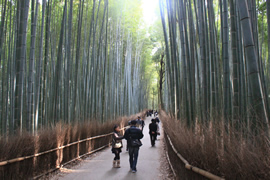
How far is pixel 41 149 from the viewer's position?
4457 millimetres

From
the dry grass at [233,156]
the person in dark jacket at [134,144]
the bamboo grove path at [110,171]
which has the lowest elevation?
the bamboo grove path at [110,171]

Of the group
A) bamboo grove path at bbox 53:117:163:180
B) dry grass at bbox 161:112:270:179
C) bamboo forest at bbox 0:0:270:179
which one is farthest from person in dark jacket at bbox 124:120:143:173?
dry grass at bbox 161:112:270:179

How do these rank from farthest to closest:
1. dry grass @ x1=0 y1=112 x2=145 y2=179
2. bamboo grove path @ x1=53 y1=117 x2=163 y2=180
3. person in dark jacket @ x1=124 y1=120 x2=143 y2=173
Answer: person in dark jacket @ x1=124 y1=120 x2=143 y2=173 → bamboo grove path @ x1=53 y1=117 x2=163 y2=180 → dry grass @ x1=0 y1=112 x2=145 y2=179

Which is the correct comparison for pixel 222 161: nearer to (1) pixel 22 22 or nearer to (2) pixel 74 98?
(1) pixel 22 22

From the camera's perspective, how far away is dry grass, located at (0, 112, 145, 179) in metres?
3.43

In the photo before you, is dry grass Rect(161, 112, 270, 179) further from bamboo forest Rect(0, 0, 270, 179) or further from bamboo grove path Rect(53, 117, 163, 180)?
bamboo grove path Rect(53, 117, 163, 180)

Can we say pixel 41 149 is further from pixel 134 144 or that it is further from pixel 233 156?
pixel 233 156

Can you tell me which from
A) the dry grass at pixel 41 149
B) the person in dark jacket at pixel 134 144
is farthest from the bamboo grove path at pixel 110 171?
the dry grass at pixel 41 149

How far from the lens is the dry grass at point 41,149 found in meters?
3.43

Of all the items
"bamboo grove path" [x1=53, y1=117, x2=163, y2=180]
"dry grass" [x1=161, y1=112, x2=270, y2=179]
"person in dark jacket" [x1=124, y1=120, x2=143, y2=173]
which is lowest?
"bamboo grove path" [x1=53, y1=117, x2=163, y2=180]

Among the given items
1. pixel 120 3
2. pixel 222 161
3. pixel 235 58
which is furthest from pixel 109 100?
pixel 222 161

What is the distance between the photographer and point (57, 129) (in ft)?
16.9

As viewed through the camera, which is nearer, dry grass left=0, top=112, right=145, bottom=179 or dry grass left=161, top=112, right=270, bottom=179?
dry grass left=161, top=112, right=270, bottom=179

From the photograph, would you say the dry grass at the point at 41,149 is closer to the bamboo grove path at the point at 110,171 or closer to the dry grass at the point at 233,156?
the bamboo grove path at the point at 110,171
